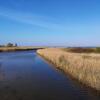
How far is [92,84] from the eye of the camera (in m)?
15.9

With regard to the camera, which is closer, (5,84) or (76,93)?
(76,93)

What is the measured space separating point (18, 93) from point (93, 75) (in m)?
5.30

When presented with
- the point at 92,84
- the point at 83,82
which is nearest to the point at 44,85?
the point at 83,82

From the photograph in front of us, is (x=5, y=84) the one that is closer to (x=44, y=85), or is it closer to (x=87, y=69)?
(x=44, y=85)

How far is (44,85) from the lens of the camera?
1836 cm

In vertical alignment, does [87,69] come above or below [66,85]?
above

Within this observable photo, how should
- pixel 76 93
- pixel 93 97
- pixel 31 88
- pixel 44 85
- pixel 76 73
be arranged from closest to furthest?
pixel 93 97, pixel 76 93, pixel 31 88, pixel 44 85, pixel 76 73

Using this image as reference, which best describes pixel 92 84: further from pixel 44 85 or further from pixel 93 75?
pixel 44 85

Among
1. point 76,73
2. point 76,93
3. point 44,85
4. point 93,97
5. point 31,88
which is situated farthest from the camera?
point 76,73

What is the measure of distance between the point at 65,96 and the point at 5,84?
20.1 feet

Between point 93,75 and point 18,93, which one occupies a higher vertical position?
point 93,75

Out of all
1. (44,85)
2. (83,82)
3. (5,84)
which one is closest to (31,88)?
(44,85)

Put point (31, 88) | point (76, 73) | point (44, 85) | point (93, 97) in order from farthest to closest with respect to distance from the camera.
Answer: point (76, 73) → point (44, 85) → point (31, 88) → point (93, 97)

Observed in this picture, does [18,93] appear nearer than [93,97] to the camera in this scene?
No
